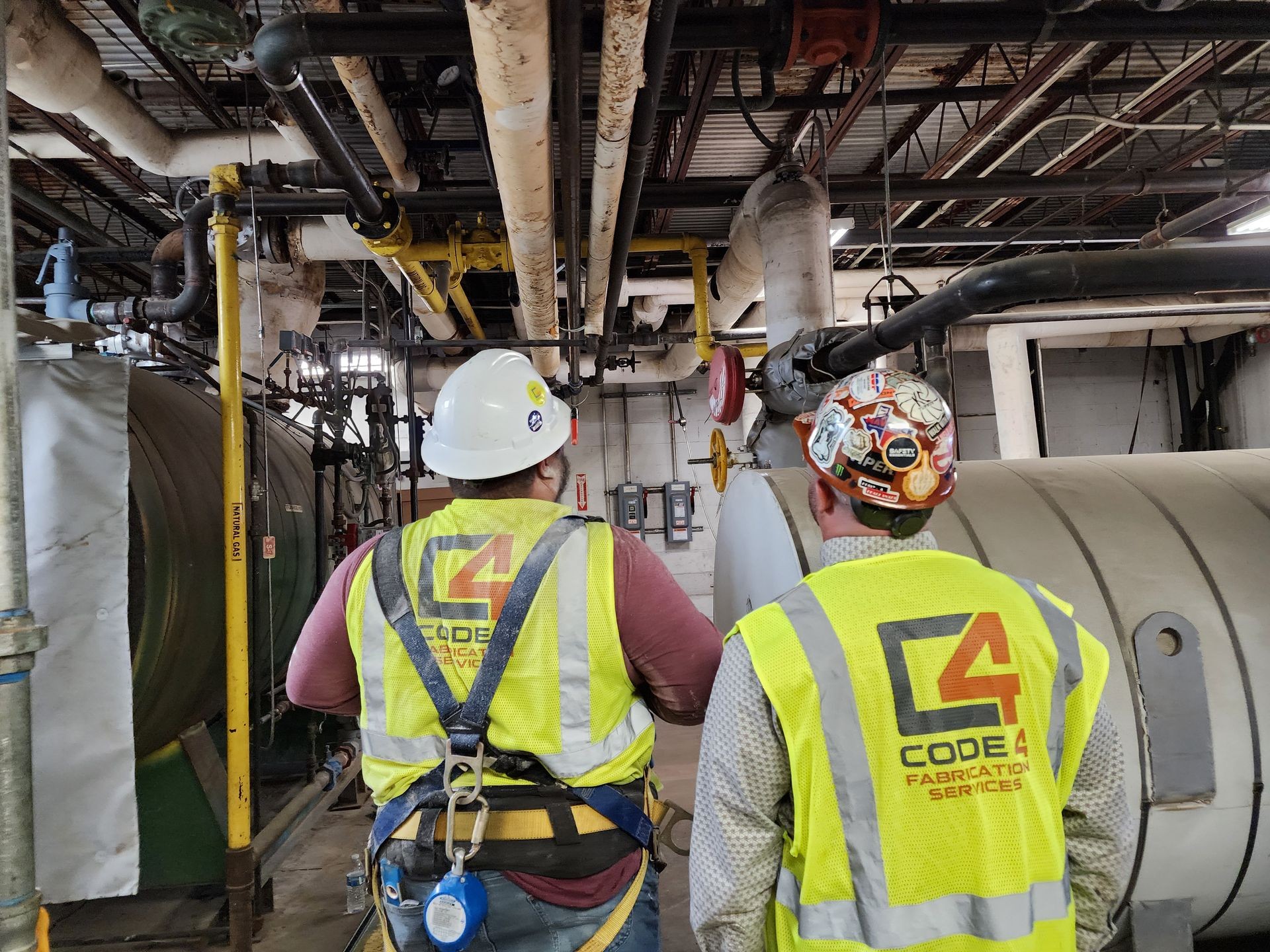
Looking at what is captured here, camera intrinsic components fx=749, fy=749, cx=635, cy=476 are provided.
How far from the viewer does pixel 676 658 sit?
1.67 m

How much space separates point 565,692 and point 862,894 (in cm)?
68

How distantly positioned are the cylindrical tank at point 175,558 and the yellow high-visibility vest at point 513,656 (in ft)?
5.49

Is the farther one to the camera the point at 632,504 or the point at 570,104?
the point at 632,504

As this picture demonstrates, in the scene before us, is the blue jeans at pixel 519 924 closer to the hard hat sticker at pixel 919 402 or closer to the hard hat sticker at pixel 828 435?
the hard hat sticker at pixel 828 435

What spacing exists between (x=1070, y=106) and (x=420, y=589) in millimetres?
6188

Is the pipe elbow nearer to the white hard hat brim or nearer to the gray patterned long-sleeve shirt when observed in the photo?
the white hard hat brim

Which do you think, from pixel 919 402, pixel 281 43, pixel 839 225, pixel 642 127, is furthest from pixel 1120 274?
pixel 839 225

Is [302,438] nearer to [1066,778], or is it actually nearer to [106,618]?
[106,618]

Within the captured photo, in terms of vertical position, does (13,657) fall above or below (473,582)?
below

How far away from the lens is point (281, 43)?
100 inches

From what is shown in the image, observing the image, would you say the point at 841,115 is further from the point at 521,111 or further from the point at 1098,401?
the point at 1098,401

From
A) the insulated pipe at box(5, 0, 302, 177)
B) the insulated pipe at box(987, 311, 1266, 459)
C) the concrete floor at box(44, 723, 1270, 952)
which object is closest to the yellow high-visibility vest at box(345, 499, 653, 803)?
the concrete floor at box(44, 723, 1270, 952)

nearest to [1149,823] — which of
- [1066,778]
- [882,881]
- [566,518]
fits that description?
[1066,778]

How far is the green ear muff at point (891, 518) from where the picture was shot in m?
1.39
